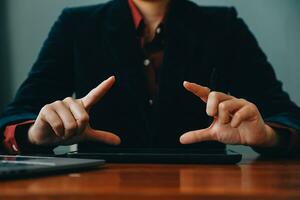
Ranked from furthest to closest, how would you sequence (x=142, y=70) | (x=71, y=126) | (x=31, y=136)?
1. (x=142, y=70)
2. (x=31, y=136)
3. (x=71, y=126)

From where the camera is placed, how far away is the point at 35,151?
890 millimetres

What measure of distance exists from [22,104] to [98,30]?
275 mm

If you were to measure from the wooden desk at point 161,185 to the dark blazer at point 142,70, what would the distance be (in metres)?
0.58

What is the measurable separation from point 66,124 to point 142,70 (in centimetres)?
43

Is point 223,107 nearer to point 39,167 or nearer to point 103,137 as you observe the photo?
point 103,137

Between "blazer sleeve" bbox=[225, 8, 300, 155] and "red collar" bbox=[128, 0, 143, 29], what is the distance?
25cm

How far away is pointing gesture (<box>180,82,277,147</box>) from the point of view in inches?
29.2

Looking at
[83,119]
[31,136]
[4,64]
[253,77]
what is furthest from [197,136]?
[4,64]

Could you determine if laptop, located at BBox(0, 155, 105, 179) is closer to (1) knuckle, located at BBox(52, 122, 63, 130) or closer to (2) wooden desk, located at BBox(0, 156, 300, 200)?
(2) wooden desk, located at BBox(0, 156, 300, 200)

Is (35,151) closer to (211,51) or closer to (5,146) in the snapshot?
(5,146)

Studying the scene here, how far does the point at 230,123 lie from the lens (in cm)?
78

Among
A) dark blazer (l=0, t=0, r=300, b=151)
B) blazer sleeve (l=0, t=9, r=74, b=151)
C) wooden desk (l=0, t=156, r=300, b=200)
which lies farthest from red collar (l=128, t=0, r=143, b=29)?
wooden desk (l=0, t=156, r=300, b=200)

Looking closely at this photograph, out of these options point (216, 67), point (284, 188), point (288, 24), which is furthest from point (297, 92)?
point (284, 188)

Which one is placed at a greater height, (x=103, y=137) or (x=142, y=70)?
(x=142, y=70)
